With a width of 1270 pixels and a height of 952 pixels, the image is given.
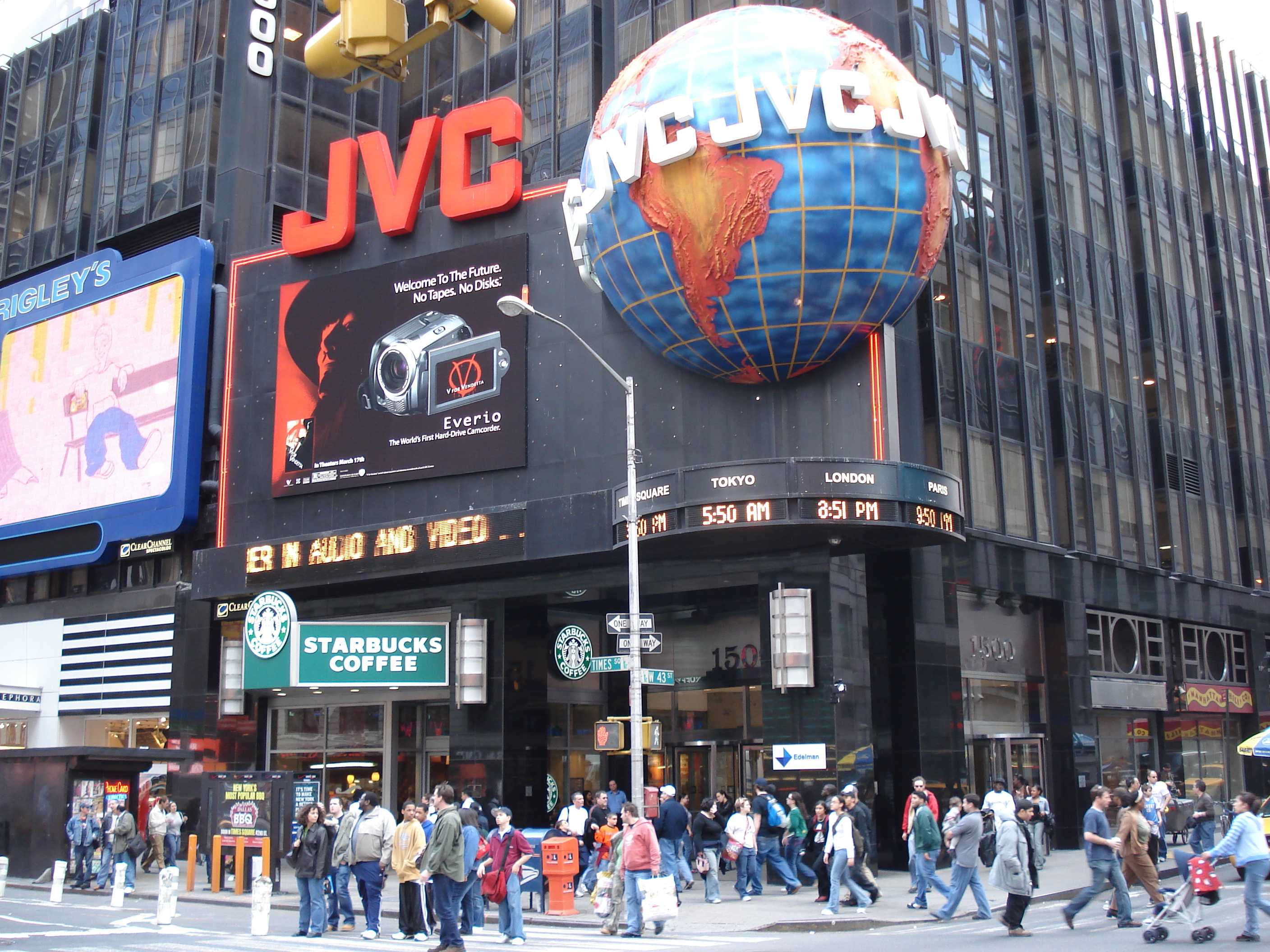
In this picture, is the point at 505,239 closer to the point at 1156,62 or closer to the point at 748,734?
the point at 748,734

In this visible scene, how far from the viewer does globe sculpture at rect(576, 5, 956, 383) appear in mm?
22828

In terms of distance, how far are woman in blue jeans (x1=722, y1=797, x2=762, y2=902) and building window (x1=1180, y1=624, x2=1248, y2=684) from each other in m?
22.8

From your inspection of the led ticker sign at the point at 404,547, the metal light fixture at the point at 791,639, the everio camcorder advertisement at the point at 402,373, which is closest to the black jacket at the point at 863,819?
the metal light fixture at the point at 791,639

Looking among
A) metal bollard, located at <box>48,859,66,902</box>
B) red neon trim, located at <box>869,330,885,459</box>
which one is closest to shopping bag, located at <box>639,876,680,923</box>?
red neon trim, located at <box>869,330,885,459</box>

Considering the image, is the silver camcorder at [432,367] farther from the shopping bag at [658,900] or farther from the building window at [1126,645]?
the building window at [1126,645]

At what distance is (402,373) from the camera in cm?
3019

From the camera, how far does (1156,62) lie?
144 ft

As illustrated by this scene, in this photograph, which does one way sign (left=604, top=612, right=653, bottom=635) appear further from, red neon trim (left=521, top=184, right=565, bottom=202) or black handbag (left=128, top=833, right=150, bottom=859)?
red neon trim (left=521, top=184, right=565, bottom=202)

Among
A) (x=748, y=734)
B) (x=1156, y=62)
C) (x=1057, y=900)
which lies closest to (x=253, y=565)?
(x=748, y=734)

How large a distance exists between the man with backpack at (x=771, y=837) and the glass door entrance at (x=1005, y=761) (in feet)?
33.8

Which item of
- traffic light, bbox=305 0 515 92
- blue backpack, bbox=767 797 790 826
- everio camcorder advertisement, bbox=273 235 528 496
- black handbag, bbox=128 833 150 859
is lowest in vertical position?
black handbag, bbox=128 833 150 859

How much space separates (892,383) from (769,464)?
131 inches

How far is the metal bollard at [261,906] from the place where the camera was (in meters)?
16.9

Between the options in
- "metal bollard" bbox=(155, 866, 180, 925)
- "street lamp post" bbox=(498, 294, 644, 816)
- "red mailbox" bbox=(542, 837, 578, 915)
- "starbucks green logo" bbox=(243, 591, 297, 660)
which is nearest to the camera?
"metal bollard" bbox=(155, 866, 180, 925)
